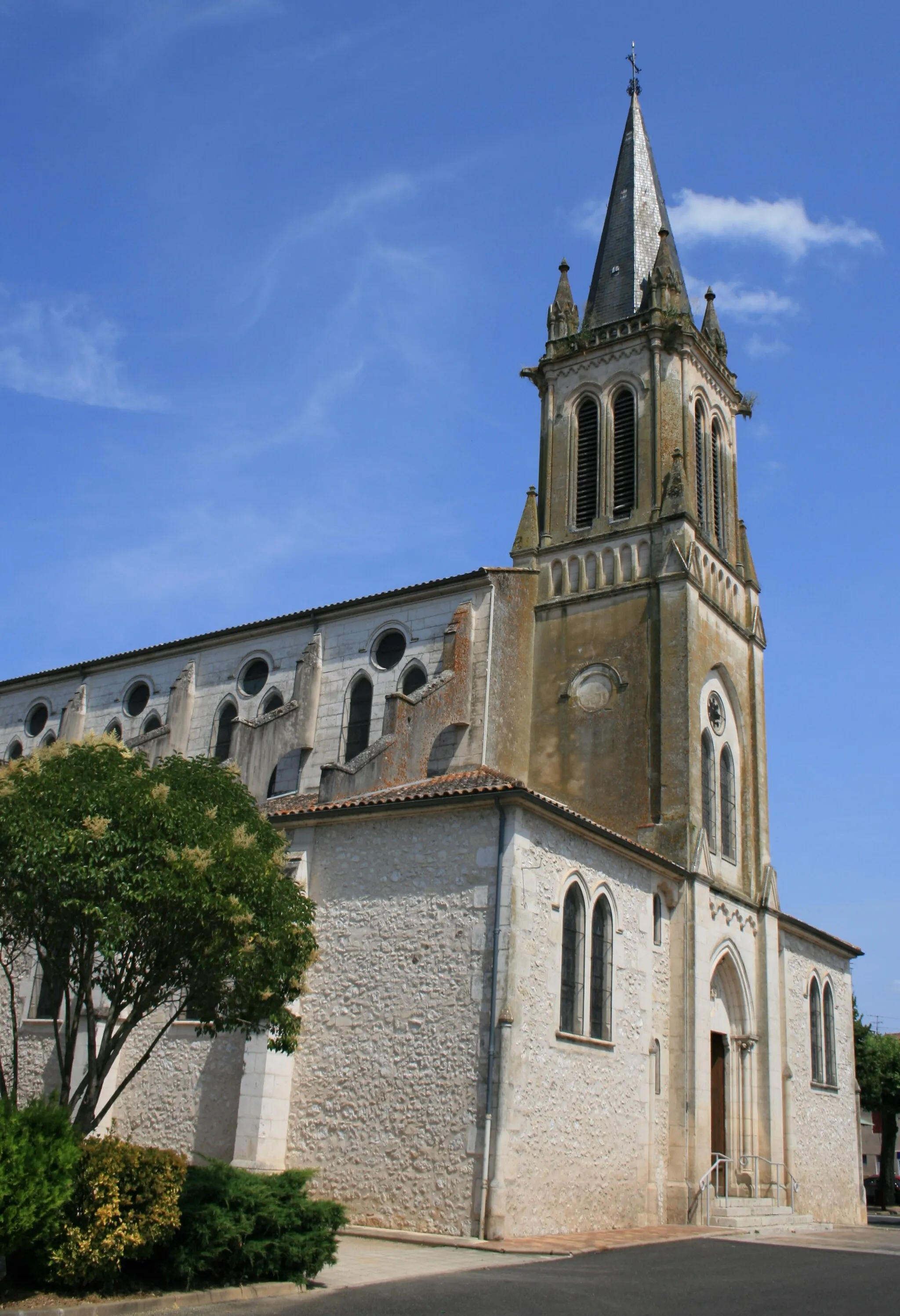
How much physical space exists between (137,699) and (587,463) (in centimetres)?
1381

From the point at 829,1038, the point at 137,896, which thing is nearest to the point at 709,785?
the point at 829,1038

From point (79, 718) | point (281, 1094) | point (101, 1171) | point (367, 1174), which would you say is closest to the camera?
point (101, 1171)

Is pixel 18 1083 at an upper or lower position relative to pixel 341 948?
lower

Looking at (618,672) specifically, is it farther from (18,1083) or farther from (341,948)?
(18,1083)

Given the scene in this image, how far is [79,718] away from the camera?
3158 centimetres

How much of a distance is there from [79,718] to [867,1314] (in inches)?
1011

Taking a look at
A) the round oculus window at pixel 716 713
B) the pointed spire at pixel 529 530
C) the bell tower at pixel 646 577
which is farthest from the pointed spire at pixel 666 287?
the round oculus window at pixel 716 713

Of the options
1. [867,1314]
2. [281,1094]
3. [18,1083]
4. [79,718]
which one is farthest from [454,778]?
[79,718]

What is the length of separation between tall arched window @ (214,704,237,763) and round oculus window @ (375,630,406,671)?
4.40 meters

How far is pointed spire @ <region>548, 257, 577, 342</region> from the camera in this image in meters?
30.3

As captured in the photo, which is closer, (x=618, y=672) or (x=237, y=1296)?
(x=237, y=1296)

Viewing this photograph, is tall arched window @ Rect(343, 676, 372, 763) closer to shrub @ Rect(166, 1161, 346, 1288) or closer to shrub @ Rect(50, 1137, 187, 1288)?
shrub @ Rect(166, 1161, 346, 1288)

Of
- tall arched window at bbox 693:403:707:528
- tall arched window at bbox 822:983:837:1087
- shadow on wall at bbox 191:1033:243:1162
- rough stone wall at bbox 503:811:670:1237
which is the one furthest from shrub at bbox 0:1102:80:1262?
tall arched window at bbox 822:983:837:1087

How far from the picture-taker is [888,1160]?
4528cm
